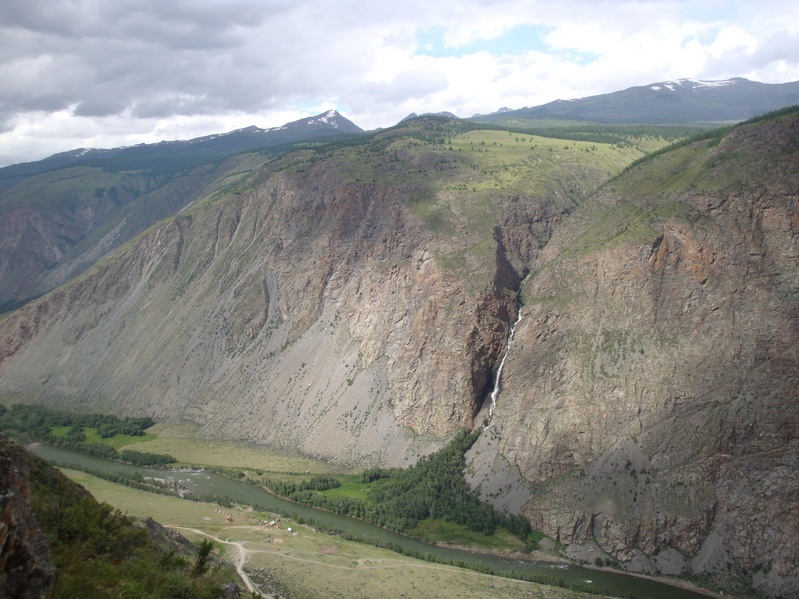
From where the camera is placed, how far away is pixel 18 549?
22.3 metres

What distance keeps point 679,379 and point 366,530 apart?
2171 inches

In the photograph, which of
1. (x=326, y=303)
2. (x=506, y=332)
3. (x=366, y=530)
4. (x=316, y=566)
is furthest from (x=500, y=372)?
(x=316, y=566)

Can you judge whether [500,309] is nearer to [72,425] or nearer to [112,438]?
[112,438]

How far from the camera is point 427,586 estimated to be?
2800 inches

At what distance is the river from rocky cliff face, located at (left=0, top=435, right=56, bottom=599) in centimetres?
6798

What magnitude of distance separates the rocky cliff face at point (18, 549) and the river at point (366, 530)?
223 ft

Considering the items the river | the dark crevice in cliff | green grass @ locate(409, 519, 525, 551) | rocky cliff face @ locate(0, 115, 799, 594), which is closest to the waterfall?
the dark crevice in cliff

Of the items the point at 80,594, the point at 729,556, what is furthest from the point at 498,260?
the point at 80,594

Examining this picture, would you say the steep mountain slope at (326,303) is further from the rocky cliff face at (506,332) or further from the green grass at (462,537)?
the green grass at (462,537)

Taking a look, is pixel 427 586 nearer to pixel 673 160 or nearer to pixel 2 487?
pixel 2 487

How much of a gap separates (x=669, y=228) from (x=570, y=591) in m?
63.0

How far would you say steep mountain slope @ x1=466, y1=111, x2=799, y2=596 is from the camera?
78.6m

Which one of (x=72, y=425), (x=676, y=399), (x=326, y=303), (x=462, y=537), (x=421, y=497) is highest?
(x=326, y=303)

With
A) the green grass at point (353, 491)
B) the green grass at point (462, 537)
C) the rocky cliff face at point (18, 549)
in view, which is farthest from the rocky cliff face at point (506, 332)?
the rocky cliff face at point (18, 549)
